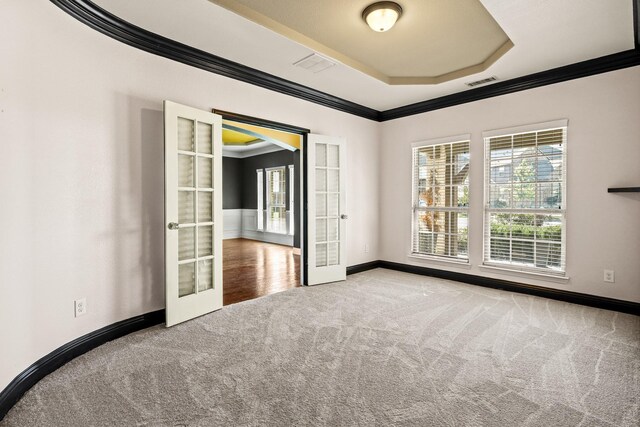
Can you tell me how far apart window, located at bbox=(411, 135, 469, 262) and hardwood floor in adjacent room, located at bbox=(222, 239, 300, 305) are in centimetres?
215

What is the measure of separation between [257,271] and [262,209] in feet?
14.5

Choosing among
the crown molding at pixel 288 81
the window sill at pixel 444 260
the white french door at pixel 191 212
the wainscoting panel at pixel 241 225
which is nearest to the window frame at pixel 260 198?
the wainscoting panel at pixel 241 225

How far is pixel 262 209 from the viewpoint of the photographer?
9680mm

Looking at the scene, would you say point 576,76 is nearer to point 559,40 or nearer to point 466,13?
point 559,40

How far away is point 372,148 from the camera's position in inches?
220

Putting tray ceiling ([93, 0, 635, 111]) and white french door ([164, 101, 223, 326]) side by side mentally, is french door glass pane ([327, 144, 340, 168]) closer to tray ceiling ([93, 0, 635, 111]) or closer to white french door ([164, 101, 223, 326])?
tray ceiling ([93, 0, 635, 111])

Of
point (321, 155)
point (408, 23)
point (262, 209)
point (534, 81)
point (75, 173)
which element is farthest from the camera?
point (262, 209)

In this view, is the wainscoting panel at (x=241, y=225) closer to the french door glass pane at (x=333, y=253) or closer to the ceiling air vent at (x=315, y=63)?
the french door glass pane at (x=333, y=253)

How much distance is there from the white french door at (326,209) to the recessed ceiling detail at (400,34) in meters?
1.19

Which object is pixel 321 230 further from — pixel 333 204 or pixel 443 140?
pixel 443 140

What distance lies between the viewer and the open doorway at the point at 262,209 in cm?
540

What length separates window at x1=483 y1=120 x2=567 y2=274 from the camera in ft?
12.8

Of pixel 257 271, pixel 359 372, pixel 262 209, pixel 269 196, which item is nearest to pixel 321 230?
pixel 257 271

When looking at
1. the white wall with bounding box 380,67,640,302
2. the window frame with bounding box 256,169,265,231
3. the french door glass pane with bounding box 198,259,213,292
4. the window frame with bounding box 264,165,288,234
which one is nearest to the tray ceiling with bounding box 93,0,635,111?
the white wall with bounding box 380,67,640,302
